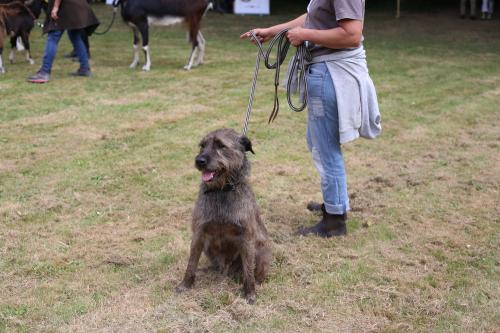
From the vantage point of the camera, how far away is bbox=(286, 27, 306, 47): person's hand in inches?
141

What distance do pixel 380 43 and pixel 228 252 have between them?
11904 millimetres

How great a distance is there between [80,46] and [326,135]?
6.52m

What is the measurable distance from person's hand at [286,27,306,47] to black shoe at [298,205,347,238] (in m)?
1.31

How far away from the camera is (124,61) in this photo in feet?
37.0

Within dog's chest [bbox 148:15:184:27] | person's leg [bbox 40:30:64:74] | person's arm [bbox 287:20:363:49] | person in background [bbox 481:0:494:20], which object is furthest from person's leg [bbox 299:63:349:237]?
person in background [bbox 481:0:494:20]

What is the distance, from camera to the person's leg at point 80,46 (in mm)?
9195

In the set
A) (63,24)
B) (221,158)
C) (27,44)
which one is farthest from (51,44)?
(221,158)

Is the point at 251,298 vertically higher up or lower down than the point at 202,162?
lower down

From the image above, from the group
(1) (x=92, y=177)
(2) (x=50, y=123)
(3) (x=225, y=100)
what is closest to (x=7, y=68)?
(2) (x=50, y=123)

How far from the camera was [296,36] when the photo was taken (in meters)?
→ 3.60

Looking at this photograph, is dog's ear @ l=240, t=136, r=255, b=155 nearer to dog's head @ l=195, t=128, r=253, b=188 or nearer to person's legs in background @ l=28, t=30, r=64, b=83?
dog's head @ l=195, t=128, r=253, b=188

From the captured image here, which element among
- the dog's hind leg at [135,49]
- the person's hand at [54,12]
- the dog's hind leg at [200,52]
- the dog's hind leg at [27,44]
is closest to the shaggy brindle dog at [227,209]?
the person's hand at [54,12]

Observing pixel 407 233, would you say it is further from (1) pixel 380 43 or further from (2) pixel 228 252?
(1) pixel 380 43

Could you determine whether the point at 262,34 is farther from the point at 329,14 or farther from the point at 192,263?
the point at 192,263
